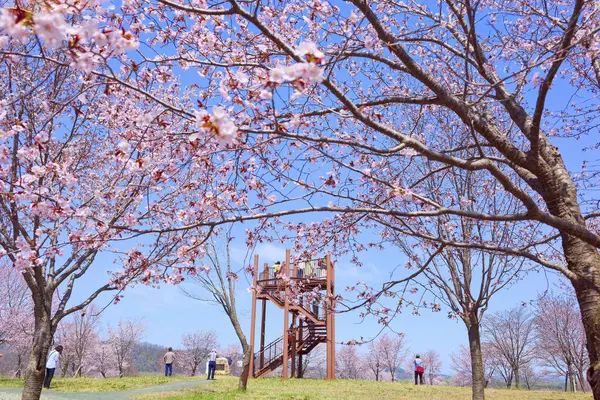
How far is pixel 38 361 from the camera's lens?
22.6ft

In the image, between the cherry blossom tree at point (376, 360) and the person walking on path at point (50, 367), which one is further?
the cherry blossom tree at point (376, 360)

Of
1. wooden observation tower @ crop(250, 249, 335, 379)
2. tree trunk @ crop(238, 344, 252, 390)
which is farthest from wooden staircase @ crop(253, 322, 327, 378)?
tree trunk @ crop(238, 344, 252, 390)

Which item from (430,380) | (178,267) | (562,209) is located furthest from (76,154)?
(430,380)

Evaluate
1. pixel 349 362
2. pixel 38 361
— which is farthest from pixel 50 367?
pixel 349 362

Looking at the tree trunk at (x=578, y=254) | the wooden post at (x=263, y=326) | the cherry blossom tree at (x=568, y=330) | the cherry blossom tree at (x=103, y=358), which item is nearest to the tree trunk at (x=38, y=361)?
the tree trunk at (x=578, y=254)

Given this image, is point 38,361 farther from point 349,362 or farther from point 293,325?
point 349,362

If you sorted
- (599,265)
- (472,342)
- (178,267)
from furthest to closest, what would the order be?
(472,342)
(178,267)
(599,265)

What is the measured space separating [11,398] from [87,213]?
27.1ft

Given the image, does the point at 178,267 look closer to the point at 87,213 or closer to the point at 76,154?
the point at 87,213

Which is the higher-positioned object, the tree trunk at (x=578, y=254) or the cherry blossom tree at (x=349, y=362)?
the tree trunk at (x=578, y=254)

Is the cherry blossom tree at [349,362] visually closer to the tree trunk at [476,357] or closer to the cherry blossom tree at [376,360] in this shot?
the cherry blossom tree at [376,360]

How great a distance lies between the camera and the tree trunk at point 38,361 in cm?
677

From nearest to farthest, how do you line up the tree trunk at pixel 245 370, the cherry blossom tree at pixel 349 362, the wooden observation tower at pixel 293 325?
the tree trunk at pixel 245 370 → the wooden observation tower at pixel 293 325 → the cherry blossom tree at pixel 349 362

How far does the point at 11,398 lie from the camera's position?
930 cm
